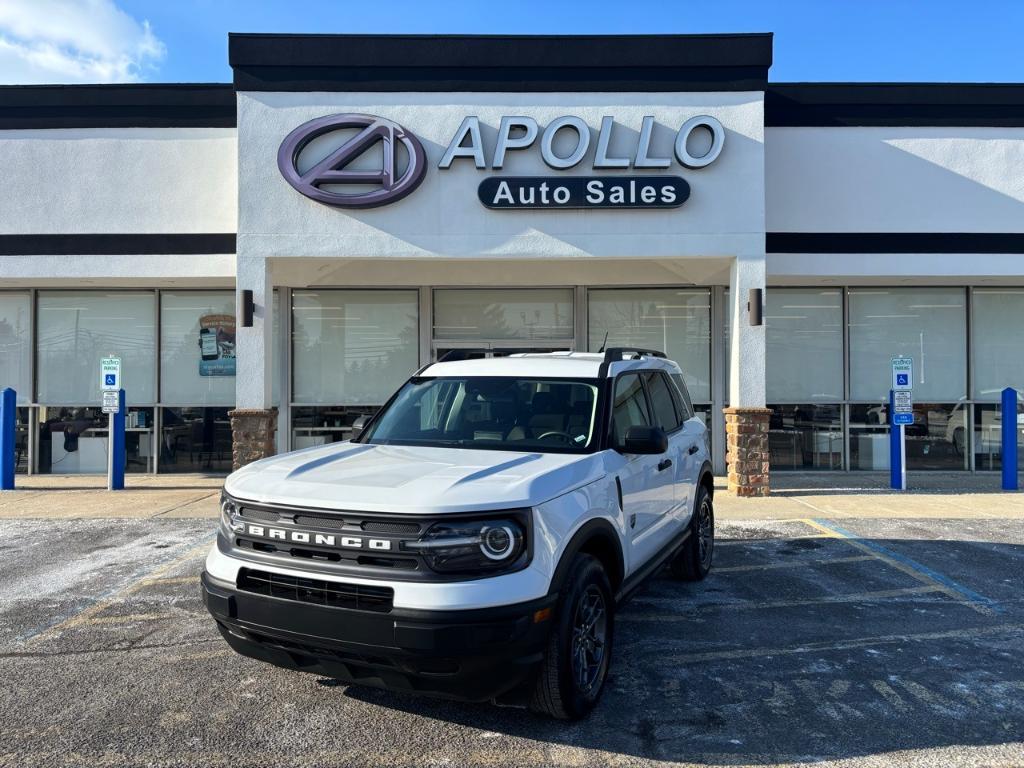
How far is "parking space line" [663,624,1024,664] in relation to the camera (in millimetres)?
4348

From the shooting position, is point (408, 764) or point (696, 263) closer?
point (408, 764)

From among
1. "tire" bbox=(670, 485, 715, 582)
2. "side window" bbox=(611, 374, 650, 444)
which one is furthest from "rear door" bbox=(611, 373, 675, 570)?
"tire" bbox=(670, 485, 715, 582)

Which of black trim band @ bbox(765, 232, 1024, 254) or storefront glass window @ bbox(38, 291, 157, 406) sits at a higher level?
black trim band @ bbox(765, 232, 1024, 254)

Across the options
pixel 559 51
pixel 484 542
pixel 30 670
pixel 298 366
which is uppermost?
pixel 559 51

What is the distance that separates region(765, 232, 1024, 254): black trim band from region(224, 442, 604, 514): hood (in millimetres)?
9013

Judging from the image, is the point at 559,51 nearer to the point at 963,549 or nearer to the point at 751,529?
the point at 751,529

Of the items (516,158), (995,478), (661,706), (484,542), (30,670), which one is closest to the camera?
(484,542)

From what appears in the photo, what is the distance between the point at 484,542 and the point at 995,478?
12680 mm

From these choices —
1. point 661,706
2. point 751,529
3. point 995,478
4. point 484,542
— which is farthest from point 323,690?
point 995,478

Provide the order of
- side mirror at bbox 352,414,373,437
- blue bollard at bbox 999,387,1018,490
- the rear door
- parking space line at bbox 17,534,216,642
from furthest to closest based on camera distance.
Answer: blue bollard at bbox 999,387,1018,490 → side mirror at bbox 352,414,373,437 → parking space line at bbox 17,534,216,642 → the rear door

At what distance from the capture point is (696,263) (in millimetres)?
11008

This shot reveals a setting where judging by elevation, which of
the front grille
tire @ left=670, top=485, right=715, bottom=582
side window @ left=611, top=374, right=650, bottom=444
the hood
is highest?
side window @ left=611, top=374, right=650, bottom=444

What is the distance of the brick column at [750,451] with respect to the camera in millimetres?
10211

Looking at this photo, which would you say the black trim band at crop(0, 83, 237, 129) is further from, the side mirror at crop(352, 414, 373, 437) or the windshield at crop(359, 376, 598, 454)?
the windshield at crop(359, 376, 598, 454)
